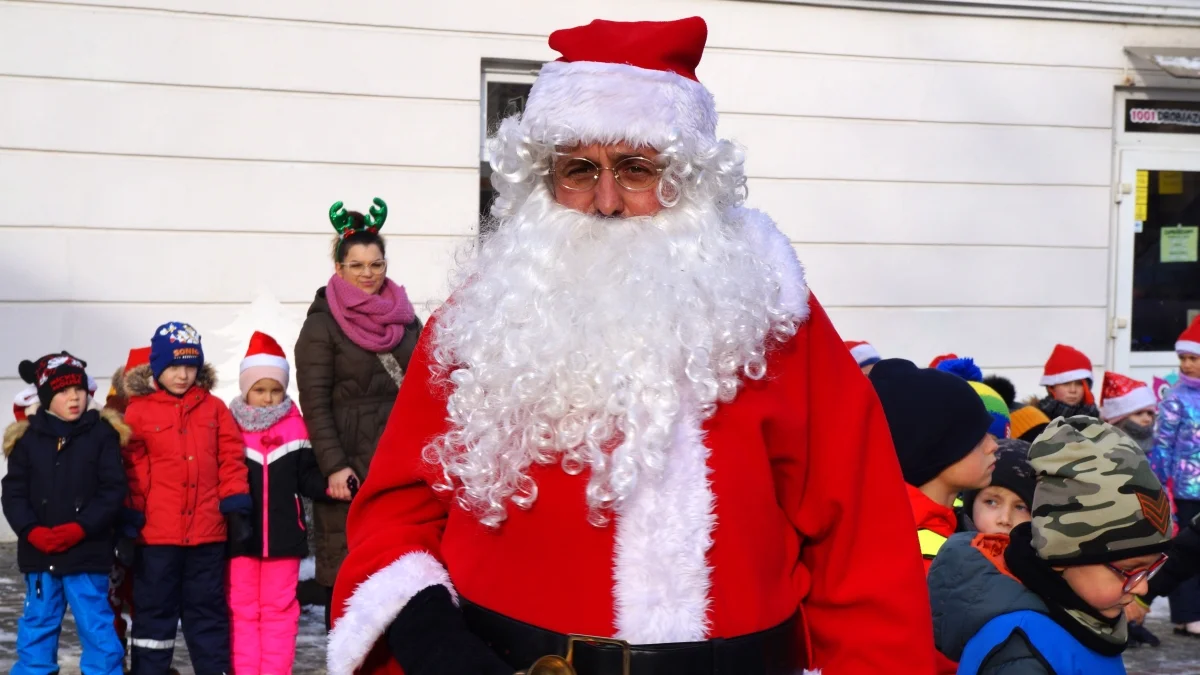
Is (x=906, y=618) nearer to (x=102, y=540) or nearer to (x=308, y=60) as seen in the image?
(x=102, y=540)

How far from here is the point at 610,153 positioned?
7.66 feet

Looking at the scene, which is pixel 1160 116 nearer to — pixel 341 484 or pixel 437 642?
pixel 341 484

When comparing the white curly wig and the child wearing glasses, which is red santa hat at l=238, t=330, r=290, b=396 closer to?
the white curly wig

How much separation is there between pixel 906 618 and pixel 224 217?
21.8ft

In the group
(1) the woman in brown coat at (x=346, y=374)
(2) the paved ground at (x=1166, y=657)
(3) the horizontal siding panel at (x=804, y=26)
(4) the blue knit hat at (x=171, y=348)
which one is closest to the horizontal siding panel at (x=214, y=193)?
(3) the horizontal siding panel at (x=804, y=26)

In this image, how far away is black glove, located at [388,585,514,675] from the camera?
2.05 metres

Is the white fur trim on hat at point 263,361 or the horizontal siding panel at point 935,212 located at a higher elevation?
the horizontal siding panel at point 935,212

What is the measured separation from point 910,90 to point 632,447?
7.71 m

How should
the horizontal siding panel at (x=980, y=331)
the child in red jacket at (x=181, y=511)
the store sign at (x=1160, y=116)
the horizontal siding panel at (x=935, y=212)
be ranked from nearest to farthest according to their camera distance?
the child in red jacket at (x=181, y=511) → the horizontal siding panel at (x=935, y=212) → the horizontal siding panel at (x=980, y=331) → the store sign at (x=1160, y=116)

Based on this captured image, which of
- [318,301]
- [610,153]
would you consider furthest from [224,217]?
[610,153]

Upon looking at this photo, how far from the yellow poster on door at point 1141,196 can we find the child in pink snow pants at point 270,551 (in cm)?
680

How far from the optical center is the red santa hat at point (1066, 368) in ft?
24.8

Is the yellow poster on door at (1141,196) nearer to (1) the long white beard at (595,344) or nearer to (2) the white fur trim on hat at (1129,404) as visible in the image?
(2) the white fur trim on hat at (1129,404)

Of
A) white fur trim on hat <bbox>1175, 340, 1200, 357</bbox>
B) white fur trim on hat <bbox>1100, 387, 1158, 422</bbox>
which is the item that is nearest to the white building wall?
white fur trim on hat <bbox>1100, 387, 1158, 422</bbox>
